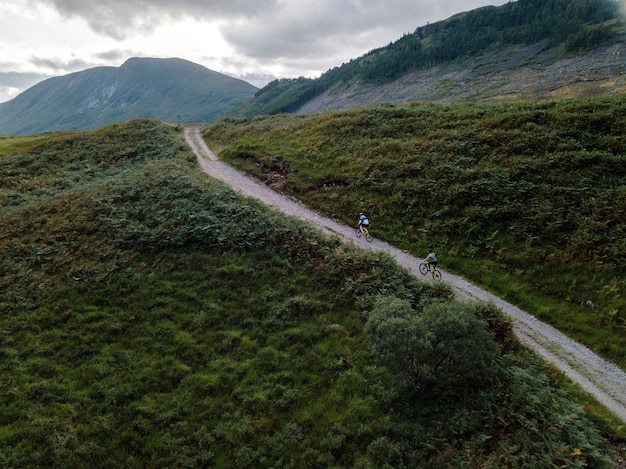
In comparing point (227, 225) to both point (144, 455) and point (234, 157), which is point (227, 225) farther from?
point (234, 157)

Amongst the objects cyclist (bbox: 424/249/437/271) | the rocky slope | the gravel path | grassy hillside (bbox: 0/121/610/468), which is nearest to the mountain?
the rocky slope

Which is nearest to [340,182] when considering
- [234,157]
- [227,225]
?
[227,225]

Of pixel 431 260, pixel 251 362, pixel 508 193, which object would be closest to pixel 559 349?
pixel 431 260

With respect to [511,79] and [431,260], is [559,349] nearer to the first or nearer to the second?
[431,260]

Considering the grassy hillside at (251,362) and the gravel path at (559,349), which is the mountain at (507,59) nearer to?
the gravel path at (559,349)

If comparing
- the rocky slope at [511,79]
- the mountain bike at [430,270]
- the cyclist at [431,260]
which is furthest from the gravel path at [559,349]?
the rocky slope at [511,79]

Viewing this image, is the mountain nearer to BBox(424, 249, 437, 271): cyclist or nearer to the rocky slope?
the rocky slope
